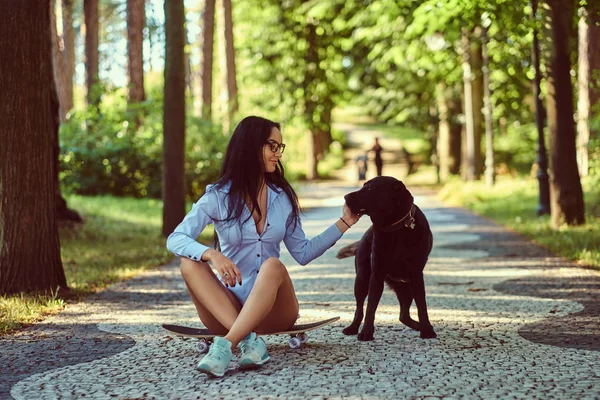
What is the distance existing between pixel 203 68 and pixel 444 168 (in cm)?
1116

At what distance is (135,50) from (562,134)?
1773 centimetres

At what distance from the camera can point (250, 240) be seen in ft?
18.9

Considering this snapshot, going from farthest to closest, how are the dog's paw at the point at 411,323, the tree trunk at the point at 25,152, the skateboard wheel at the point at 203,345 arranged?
the tree trunk at the point at 25,152, the dog's paw at the point at 411,323, the skateboard wheel at the point at 203,345

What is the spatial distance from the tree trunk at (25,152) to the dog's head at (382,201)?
417 cm

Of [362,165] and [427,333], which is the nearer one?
[427,333]

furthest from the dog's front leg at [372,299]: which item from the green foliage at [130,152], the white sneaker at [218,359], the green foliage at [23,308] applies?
the green foliage at [130,152]

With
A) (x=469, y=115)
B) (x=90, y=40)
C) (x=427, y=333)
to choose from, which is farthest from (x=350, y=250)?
(x=90, y=40)

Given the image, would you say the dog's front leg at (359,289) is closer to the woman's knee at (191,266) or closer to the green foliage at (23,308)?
the woman's knee at (191,266)

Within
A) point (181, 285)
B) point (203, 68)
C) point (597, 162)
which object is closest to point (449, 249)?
point (597, 162)

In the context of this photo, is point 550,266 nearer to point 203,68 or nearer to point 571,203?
point 571,203

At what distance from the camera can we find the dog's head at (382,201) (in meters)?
5.75

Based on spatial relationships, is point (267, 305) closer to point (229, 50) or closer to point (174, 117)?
point (174, 117)

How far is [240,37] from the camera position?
144 ft

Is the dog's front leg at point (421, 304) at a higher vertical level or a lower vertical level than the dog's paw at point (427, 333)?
higher
